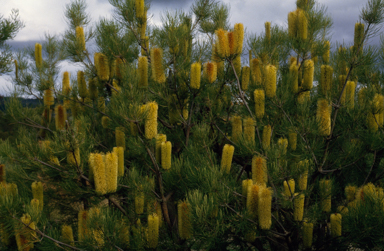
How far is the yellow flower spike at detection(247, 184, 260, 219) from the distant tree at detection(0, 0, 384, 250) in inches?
0.4

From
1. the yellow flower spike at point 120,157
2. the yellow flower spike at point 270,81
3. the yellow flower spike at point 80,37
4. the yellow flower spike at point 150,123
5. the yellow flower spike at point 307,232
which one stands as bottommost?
the yellow flower spike at point 307,232

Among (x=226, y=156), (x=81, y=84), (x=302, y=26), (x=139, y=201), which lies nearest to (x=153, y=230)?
(x=139, y=201)

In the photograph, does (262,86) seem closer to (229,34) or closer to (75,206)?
(229,34)

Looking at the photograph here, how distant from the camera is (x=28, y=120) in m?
3.79

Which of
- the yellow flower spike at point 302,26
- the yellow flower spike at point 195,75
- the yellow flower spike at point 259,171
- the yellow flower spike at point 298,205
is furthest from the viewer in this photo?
the yellow flower spike at point 302,26

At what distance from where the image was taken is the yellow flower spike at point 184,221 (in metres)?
2.14

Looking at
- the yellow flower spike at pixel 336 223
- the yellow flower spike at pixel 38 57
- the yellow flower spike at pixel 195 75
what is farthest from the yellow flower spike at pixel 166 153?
the yellow flower spike at pixel 38 57

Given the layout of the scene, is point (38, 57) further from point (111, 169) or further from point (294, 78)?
point (294, 78)

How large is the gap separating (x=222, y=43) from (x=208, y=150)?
798 mm

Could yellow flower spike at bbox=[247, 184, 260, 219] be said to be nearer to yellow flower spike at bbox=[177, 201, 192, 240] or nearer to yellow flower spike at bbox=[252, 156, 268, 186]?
yellow flower spike at bbox=[252, 156, 268, 186]

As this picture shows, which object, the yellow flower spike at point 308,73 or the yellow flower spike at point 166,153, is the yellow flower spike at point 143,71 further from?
the yellow flower spike at point 308,73

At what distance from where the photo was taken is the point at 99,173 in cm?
184

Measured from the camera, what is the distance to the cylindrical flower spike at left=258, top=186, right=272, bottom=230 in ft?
5.97

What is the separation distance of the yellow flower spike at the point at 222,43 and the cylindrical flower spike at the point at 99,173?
1.17m
